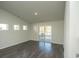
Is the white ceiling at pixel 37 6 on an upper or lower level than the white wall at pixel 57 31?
upper

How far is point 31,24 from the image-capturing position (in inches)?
376

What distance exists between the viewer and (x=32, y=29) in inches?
375

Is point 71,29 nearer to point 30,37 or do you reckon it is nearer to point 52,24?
point 52,24

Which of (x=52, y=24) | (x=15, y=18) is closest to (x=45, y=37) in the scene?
(x=52, y=24)

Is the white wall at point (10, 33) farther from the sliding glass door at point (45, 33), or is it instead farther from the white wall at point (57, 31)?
the white wall at point (57, 31)

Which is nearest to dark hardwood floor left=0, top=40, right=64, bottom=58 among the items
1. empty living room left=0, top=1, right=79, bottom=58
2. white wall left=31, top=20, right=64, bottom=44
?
empty living room left=0, top=1, right=79, bottom=58

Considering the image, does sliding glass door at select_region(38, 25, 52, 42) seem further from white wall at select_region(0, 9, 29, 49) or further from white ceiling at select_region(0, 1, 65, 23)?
white ceiling at select_region(0, 1, 65, 23)

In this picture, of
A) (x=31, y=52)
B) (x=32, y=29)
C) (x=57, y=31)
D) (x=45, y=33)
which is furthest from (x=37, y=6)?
(x=32, y=29)

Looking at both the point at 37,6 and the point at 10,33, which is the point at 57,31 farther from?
the point at 10,33

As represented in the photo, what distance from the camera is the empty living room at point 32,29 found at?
448 centimetres

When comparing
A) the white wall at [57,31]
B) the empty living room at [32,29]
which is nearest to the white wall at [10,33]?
the empty living room at [32,29]

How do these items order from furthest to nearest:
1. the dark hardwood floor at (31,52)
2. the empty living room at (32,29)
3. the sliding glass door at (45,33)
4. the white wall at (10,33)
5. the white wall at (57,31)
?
the sliding glass door at (45,33), the white wall at (57,31), the white wall at (10,33), the empty living room at (32,29), the dark hardwood floor at (31,52)

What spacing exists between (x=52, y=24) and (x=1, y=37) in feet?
16.3

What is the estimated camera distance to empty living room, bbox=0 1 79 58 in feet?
14.7
